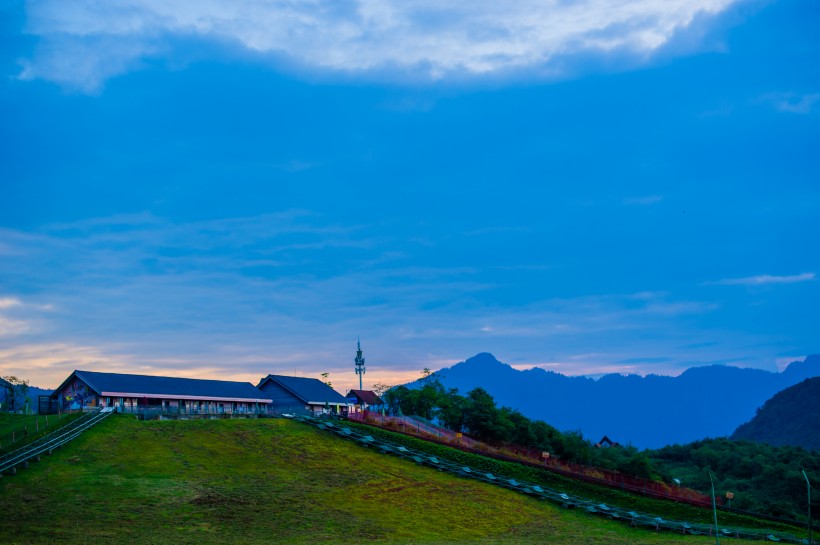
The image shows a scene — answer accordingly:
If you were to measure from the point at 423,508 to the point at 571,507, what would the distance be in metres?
15.1

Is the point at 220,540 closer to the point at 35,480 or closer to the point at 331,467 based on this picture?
the point at 35,480

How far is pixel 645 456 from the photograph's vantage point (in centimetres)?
10125

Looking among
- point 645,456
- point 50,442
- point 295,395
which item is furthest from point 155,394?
point 645,456

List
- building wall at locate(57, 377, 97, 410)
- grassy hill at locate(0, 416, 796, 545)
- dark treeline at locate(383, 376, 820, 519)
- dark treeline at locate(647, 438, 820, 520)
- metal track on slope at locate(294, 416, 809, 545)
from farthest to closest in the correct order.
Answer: dark treeline at locate(647, 438, 820, 520) < dark treeline at locate(383, 376, 820, 519) < building wall at locate(57, 377, 97, 410) < metal track on slope at locate(294, 416, 809, 545) < grassy hill at locate(0, 416, 796, 545)

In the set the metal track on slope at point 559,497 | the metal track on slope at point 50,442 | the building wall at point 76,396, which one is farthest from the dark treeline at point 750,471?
the building wall at point 76,396

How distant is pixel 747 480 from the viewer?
127m

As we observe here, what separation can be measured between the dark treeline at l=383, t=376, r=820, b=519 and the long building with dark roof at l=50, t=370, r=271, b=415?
93.4 feet

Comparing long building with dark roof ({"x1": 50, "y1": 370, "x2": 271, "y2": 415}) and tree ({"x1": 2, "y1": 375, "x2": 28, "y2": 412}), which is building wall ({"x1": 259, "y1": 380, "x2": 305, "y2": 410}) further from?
tree ({"x1": 2, "y1": 375, "x2": 28, "y2": 412})

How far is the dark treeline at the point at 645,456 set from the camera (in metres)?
101

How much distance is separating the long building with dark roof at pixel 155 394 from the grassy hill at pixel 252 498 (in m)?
8.66

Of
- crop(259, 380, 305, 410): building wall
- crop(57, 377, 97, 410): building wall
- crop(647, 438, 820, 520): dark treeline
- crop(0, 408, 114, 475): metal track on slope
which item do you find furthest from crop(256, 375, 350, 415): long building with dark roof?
crop(647, 438, 820, 520): dark treeline

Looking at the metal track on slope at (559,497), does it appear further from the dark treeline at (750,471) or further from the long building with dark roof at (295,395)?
the long building with dark roof at (295,395)

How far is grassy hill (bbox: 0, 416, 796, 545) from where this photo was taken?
4576 centimetres

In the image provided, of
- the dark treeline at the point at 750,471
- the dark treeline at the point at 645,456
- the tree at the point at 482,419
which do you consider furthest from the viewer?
the dark treeline at the point at 750,471
